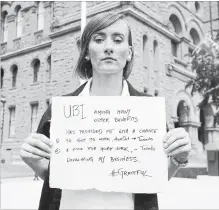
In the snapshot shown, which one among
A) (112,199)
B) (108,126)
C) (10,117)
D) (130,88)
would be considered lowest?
(112,199)

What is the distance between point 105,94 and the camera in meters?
1.94

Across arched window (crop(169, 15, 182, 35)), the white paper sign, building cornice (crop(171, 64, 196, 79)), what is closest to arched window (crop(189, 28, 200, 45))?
arched window (crop(169, 15, 182, 35))

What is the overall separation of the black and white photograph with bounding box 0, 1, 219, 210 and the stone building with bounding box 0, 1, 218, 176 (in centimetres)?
7

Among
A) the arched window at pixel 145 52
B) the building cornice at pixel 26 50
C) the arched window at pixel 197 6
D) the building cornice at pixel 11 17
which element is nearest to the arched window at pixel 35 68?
the building cornice at pixel 26 50

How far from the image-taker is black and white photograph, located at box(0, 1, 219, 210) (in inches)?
68.2

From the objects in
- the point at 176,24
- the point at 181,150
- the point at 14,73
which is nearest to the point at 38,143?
the point at 181,150

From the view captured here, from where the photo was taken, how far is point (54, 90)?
1681 centimetres

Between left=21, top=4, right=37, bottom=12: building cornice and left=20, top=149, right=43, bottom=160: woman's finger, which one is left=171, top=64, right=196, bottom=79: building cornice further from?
left=20, top=149, right=43, bottom=160: woman's finger

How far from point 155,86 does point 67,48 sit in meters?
5.14

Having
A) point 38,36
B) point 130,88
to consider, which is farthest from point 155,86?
point 130,88

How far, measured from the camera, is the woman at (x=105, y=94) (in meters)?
1.67

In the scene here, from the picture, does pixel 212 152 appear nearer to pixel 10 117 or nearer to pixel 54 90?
pixel 54 90

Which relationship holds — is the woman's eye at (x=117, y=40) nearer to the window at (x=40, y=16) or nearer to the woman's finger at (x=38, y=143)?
the woman's finger at (x=38, y=143)

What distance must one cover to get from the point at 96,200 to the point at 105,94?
646mm
